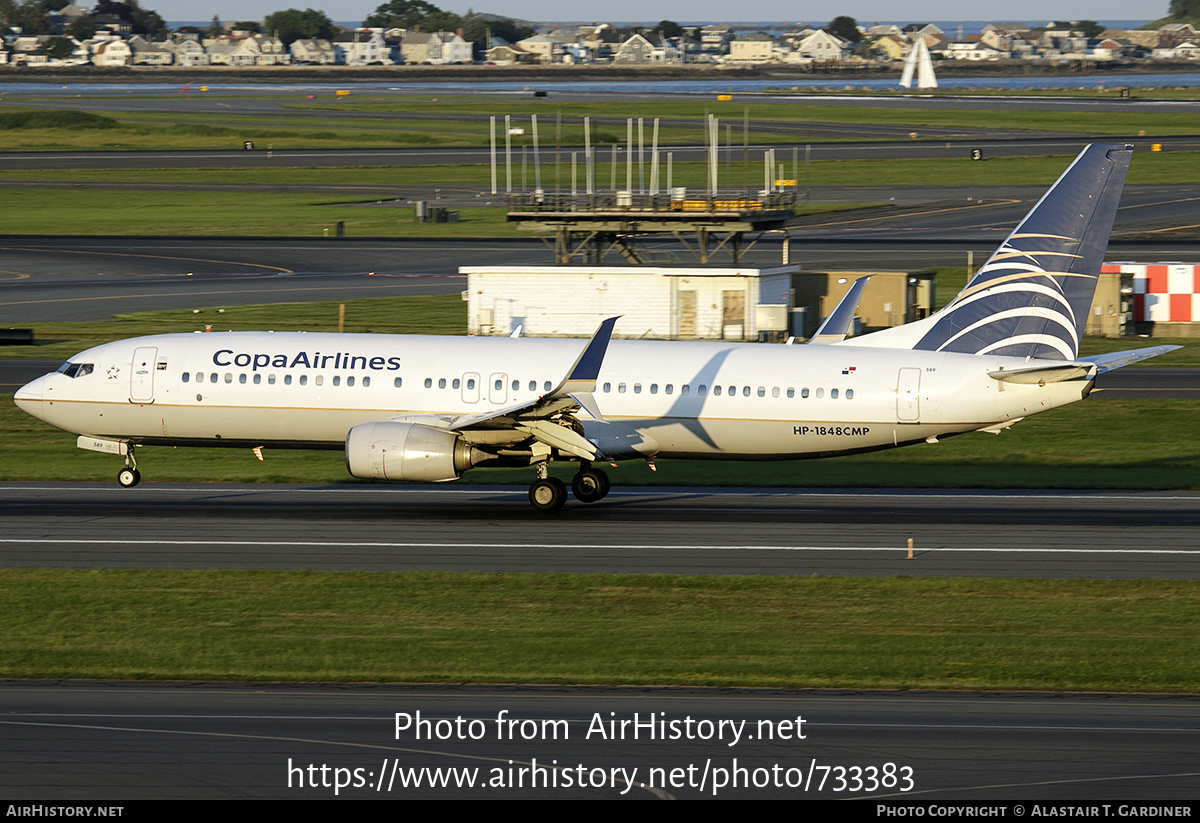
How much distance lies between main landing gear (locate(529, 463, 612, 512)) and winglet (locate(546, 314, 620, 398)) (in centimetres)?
346

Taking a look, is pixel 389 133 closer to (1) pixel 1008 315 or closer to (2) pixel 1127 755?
(1) pixel 1008 315

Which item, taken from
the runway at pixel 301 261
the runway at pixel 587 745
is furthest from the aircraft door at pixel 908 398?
the runway at pixel 301 261

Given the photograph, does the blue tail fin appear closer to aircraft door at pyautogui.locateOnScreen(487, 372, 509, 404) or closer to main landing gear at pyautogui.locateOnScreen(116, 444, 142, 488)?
aircraft door at pyautogui.locateOnScreen(487, 372, 509, 404)

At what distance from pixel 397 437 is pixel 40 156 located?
131 metres

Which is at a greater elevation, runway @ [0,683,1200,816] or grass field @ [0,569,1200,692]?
runway @ [0,683,1200,816]

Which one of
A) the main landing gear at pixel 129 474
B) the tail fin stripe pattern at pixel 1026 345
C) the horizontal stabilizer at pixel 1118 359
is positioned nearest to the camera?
the horizontal stabilizer at pixel 1118 359

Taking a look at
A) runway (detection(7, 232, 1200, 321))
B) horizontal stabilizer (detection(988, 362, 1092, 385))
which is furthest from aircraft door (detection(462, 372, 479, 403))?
runway (detection(7, 232, 1200, 321))

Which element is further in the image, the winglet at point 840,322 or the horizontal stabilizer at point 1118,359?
the winglet at point 840,322

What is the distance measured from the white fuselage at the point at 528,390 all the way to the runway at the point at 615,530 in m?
1.97

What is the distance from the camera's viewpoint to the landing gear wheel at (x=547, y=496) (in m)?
34.9

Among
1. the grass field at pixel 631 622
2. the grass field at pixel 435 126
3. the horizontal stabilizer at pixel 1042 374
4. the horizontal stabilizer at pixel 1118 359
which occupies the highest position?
the grass field at pixel 435 126

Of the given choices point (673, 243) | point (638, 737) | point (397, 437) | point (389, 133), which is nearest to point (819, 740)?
point (638, 737)

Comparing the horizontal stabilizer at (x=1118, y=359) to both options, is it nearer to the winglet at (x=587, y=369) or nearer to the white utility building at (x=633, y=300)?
the winglet at (x=587, y=369)

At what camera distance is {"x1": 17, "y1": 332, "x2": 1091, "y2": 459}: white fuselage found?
3441cm
